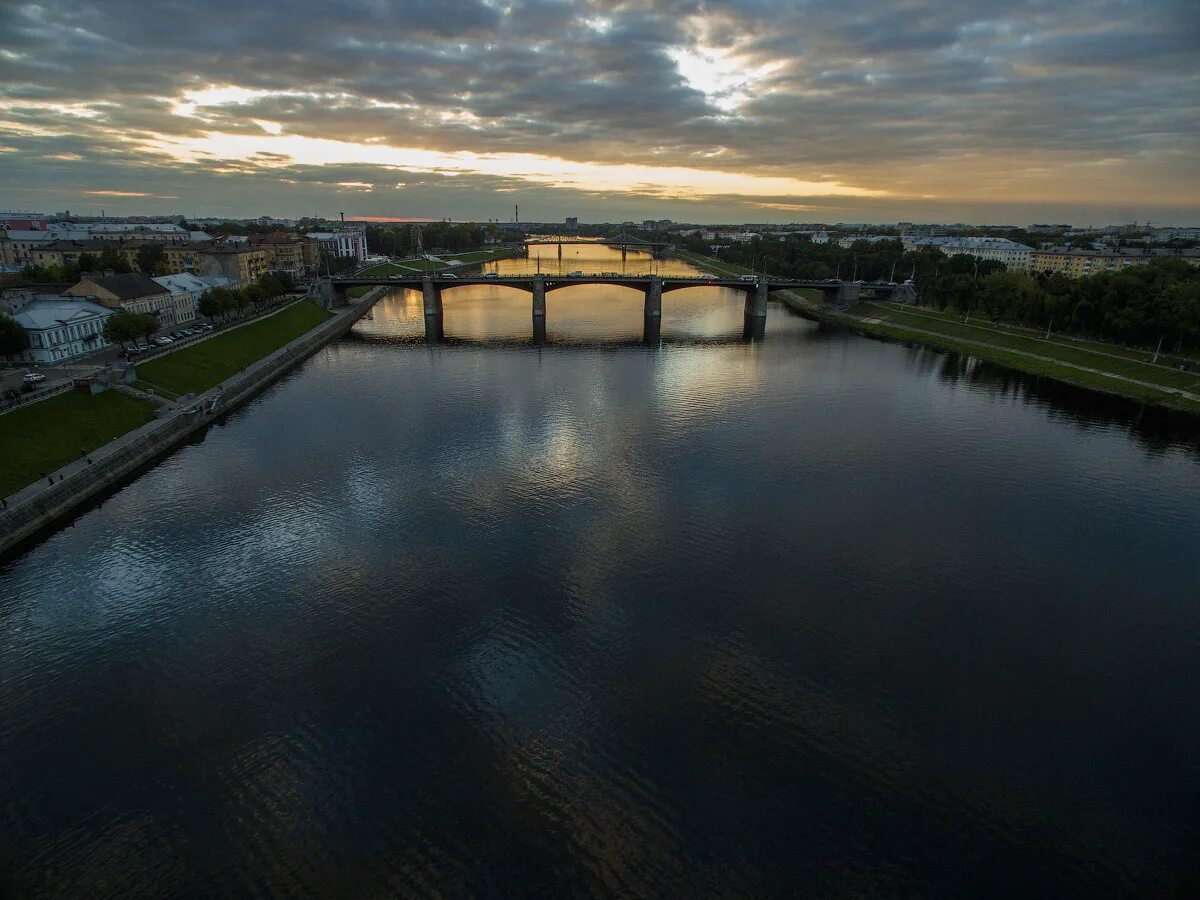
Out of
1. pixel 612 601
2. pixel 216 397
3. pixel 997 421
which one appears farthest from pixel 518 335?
pixel 612 601

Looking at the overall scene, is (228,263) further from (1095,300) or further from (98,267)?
(1095,300)

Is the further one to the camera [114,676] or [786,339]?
[786,339]

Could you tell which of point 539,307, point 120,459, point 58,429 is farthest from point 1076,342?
point 58,429

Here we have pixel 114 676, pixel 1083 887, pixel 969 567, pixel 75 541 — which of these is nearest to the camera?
pixel 1083 887

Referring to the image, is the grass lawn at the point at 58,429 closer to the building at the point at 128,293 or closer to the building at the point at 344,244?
the building at the point at 128,293

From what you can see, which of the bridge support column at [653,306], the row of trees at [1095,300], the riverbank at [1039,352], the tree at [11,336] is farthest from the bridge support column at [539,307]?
the row of trees at [1095,300]

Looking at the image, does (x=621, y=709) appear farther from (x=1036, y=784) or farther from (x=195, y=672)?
(x=195, y=672)
